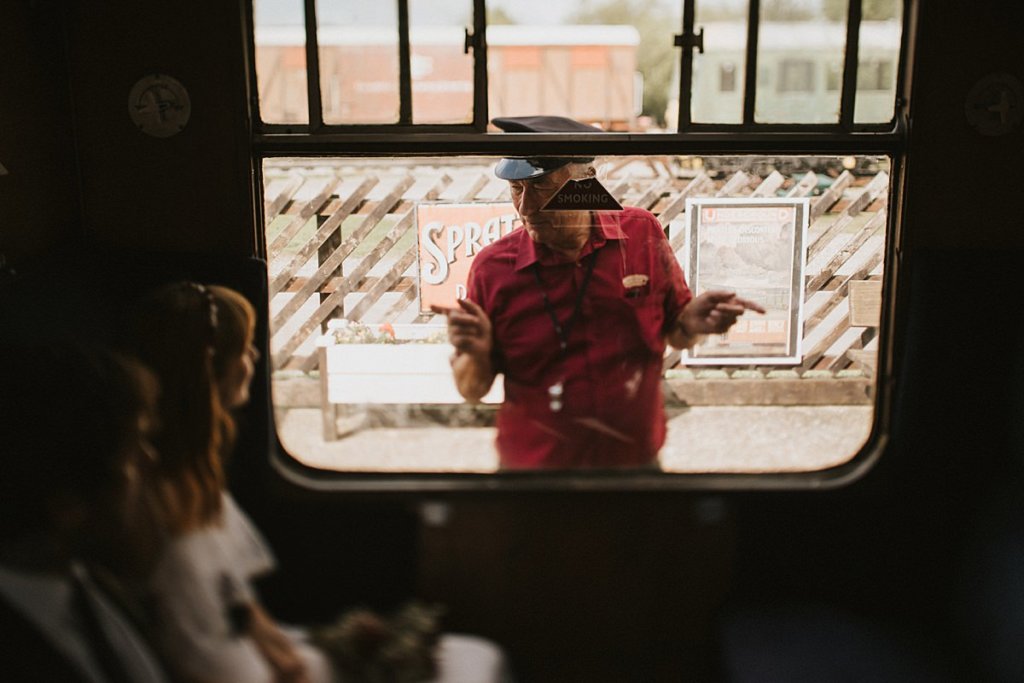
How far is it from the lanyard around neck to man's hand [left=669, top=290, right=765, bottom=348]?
0.26 meters

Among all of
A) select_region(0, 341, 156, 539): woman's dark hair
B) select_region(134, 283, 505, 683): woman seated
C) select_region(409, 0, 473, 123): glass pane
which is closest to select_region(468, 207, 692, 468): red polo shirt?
select_region(409, 0, 473, 123): glass pane

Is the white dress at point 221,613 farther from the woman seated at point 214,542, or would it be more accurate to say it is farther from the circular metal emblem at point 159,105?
the circular metal emblem at point 159,105

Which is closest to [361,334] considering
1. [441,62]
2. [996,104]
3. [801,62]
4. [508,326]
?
[508,326]

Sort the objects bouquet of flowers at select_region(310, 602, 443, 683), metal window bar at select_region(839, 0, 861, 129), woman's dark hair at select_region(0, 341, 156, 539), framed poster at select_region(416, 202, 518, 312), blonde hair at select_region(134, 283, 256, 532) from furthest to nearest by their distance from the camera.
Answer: framed poster at select_region(416, 202, 518, 312), metal window bar at select_region(839, 0, 861, 129), bouquet of flowers at select_region(310, 602, 443, 683), blonde hair at select_region(134, 283, 256, 532), woman's dark hair at select_region(0, 341, 156, 539)

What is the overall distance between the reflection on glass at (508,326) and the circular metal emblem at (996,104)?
246mm

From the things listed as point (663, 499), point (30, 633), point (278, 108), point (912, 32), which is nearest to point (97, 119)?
point (278, 108)

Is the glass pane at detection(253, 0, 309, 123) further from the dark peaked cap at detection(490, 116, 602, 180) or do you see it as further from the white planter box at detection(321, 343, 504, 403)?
the white planter box at detection(321, 343, 504, 403)

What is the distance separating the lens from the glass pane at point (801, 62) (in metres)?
2.22

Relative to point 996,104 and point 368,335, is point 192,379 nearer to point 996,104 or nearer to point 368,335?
point 368,335

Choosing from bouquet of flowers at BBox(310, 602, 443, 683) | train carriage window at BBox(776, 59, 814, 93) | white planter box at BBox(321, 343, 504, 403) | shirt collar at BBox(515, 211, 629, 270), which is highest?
train carriage window at BBox(776, 59, 814, 93)

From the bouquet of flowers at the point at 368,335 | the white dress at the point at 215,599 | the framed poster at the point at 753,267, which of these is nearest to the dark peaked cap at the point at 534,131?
the framed poster at the point at 753,267

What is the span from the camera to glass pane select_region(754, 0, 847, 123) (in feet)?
7.30

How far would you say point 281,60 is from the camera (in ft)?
7.32

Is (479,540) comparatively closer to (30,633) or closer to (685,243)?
(685,243)
